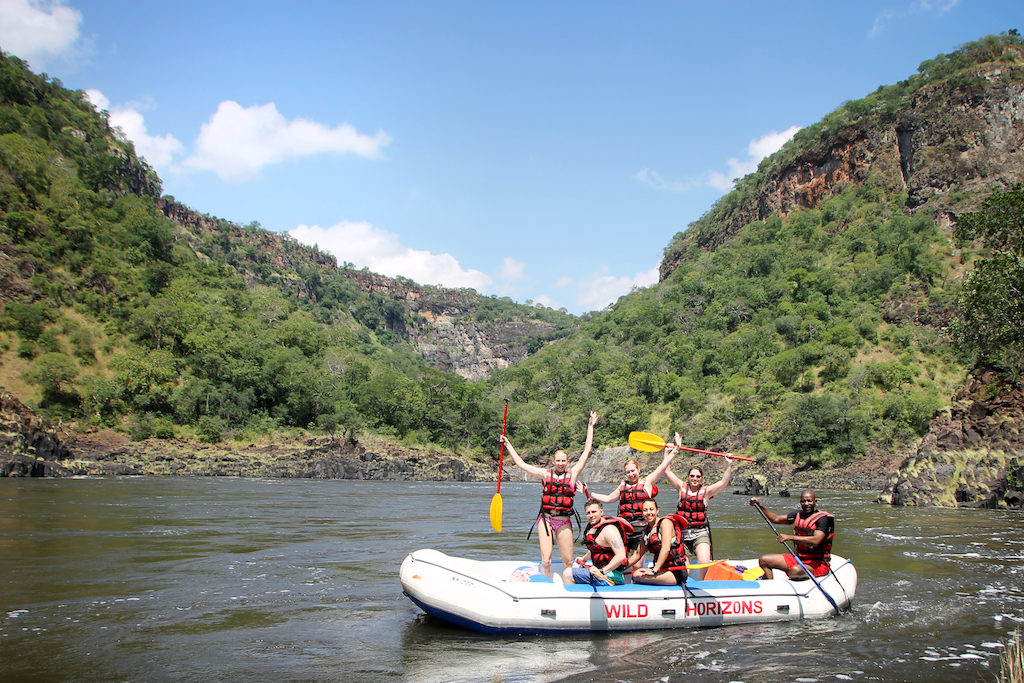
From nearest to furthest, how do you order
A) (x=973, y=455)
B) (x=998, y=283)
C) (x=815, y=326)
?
(x=998, y=283) → (x=973, y=455) → (x=815, y=326)

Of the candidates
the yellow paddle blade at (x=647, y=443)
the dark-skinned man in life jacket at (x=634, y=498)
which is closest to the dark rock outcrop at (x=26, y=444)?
the yellow paddle blade at (x=647, y=443)

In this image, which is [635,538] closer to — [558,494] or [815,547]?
[558,494]

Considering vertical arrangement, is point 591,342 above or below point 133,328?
above

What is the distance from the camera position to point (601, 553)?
845 centimetres

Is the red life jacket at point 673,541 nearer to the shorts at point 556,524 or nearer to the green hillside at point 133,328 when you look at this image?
the shorts at point 556,524

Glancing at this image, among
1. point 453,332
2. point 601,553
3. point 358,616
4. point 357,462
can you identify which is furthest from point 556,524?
point 453,332

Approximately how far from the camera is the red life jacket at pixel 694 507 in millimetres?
9344

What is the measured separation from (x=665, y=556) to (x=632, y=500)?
2.65 feet

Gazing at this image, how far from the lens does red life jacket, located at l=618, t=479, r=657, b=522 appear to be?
338 inches

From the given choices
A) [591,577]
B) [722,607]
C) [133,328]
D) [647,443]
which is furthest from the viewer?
[133,328]

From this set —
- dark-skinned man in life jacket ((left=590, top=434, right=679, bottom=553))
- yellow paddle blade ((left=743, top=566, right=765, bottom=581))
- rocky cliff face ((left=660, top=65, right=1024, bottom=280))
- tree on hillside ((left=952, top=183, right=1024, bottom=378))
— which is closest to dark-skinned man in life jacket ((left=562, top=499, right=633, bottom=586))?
dark-skinned man in life jacket ((left=590, top=434, right=679, bottom=553))

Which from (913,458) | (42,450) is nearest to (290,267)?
(42,450)

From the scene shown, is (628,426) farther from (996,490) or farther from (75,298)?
(75,298)

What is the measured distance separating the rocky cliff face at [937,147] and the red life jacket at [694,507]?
62139 mm
